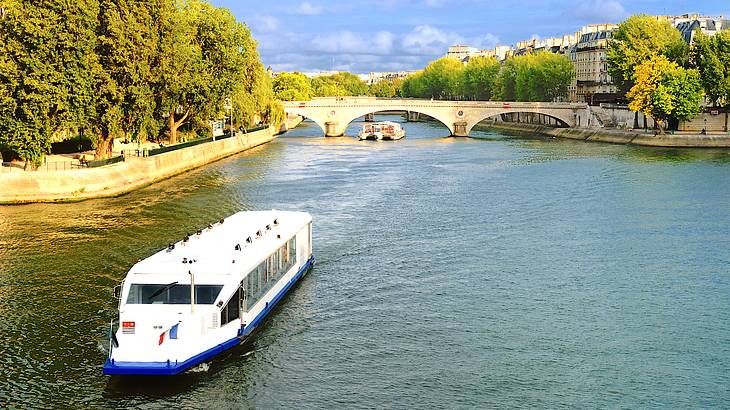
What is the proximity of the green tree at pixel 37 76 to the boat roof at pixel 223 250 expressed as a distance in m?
20.3

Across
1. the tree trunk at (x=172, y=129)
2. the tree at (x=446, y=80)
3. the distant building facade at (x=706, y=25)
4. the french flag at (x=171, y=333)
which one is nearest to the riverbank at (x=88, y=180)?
the tree trunk at (x=172, y=129)

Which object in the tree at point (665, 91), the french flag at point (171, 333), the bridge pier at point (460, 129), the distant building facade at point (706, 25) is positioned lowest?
the french flag at point (171, 333)

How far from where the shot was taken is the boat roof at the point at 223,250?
2088cm

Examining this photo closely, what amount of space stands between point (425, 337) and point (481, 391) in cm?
361

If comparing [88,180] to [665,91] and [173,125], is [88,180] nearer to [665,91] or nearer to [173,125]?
[173,125]

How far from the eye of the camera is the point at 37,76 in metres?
45.4

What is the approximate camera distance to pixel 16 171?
46.2 m

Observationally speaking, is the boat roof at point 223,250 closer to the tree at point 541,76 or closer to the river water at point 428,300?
the river water at point 428,300

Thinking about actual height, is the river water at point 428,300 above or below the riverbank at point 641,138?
below

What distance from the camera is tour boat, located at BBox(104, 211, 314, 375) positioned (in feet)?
63.5

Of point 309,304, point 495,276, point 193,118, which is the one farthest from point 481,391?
point 193,118

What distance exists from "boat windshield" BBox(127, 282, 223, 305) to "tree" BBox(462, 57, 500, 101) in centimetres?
13447

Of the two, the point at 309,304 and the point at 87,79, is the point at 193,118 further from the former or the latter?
the point at 309,304

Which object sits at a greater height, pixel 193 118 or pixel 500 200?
pixel 193 118
